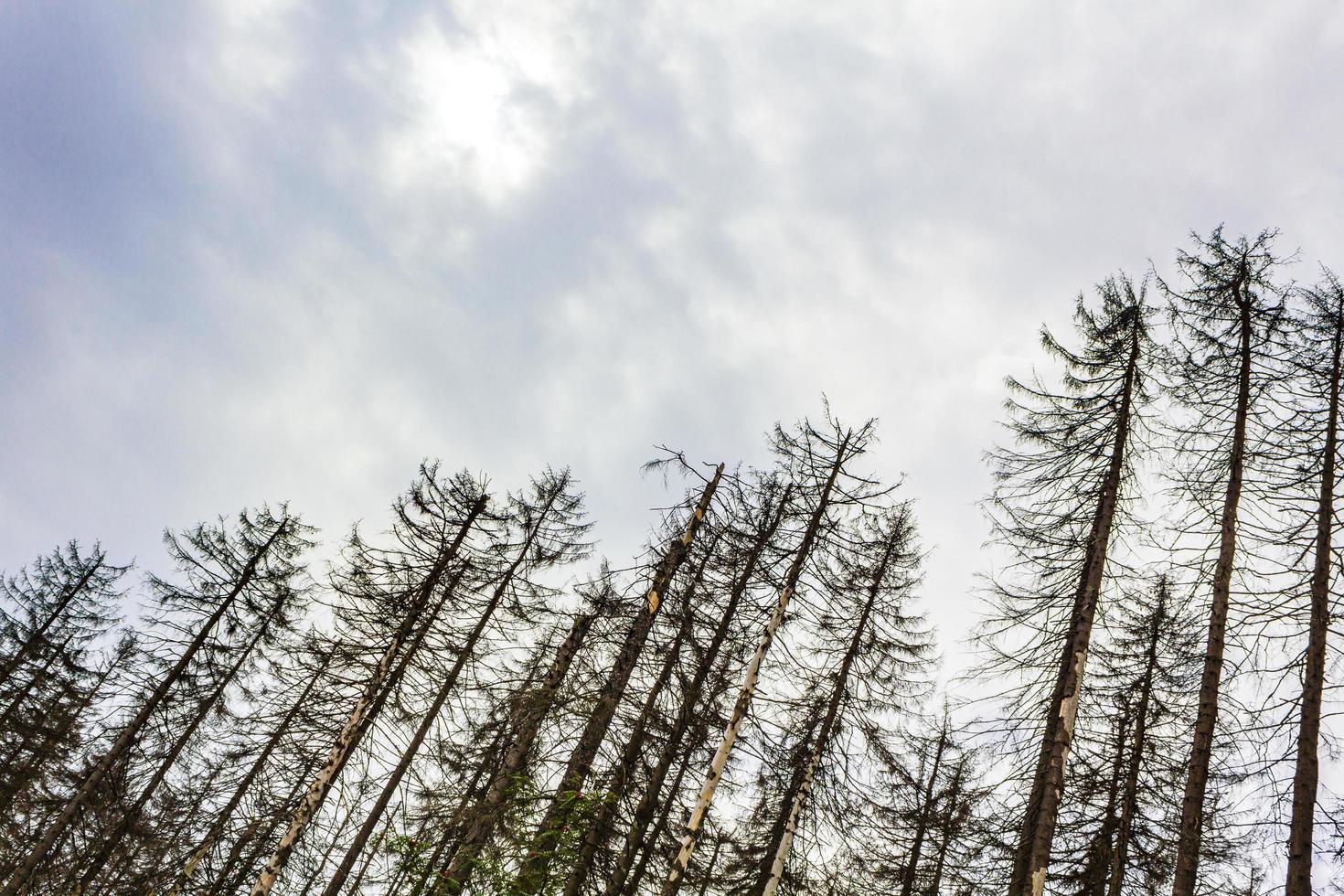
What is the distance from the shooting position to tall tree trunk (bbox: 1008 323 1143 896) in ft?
25.9

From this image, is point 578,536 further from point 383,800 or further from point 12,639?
point 12,639

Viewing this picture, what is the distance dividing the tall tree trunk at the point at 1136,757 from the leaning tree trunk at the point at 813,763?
488 centimetres

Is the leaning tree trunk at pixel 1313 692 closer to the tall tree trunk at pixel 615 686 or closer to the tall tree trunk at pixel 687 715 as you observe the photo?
the tall tree trunk at pixel 687 715

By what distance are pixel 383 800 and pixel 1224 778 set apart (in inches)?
619

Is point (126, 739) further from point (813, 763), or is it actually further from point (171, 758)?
point (813, 763)

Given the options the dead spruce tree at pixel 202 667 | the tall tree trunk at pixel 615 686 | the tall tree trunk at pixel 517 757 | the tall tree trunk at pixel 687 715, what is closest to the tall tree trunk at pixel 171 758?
the dead spruce tree at pixel 202 667

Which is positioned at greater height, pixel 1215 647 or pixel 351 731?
pixel 1215 647

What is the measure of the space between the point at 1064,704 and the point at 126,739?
62.5ft

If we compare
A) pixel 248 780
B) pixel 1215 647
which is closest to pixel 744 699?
pixel 1215 647

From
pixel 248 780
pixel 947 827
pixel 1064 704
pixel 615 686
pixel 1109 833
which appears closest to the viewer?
pixel 1064 704

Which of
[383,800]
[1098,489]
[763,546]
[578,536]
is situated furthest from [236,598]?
[1098,489]

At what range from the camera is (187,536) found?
1589 cm

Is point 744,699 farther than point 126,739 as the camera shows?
No

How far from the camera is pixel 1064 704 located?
8.63 metres
